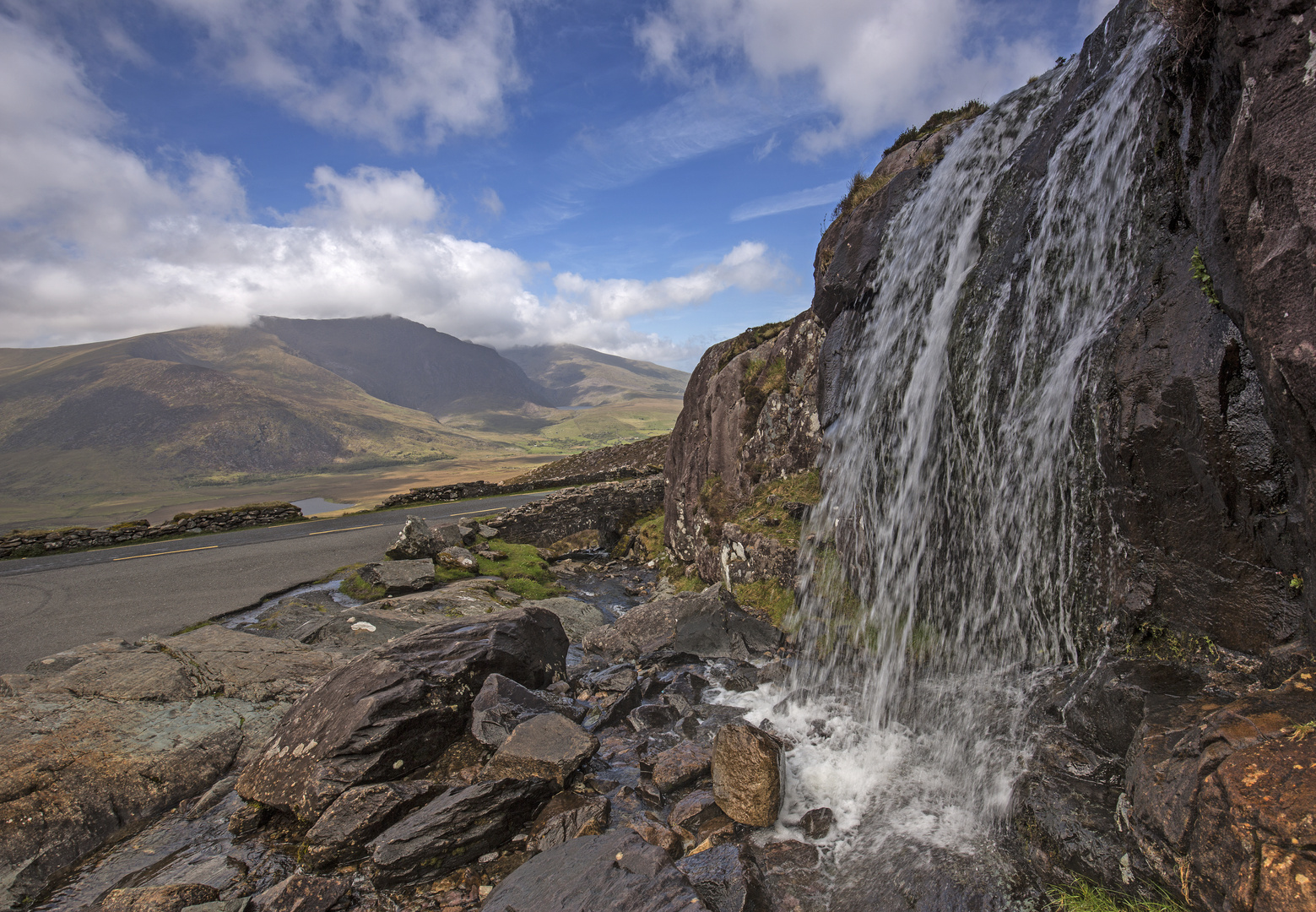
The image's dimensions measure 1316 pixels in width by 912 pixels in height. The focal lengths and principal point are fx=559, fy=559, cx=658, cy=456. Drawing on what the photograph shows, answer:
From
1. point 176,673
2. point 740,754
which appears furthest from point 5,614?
point 740,754

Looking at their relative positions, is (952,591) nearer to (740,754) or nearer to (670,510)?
(740,754)

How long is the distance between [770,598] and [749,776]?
585cm

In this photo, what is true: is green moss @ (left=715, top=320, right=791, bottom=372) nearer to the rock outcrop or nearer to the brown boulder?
the rock outcrop

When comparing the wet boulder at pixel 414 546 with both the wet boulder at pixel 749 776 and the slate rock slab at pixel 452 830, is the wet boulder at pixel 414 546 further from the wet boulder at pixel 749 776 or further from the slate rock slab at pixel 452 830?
the wet boulder at pixel 749 776

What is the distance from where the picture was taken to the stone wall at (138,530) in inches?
900

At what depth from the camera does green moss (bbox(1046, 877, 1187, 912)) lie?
401cm

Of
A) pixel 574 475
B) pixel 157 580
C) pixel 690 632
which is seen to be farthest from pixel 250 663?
pixel 574 475

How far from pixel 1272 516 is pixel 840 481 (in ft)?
23.0

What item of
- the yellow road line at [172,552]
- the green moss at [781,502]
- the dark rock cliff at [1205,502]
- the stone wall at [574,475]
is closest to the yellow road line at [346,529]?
the yellow road line at [172,552]

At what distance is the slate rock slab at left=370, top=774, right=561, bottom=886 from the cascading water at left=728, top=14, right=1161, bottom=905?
3077 millimetres

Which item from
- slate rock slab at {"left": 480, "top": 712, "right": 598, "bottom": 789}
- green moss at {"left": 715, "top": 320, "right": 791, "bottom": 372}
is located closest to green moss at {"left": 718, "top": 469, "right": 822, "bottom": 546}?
green moss at {"left": 715, "top": 320, "right": 791, "bottom": 372}

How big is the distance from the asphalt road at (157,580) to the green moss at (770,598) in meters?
12.1

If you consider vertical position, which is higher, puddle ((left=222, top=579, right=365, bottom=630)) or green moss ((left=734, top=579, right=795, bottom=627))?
green moss ((left=734, top=579, right=795, bottom=627))

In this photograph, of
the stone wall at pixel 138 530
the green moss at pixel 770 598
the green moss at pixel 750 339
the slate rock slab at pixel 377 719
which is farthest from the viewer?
the stone wall at pixel 138 530
